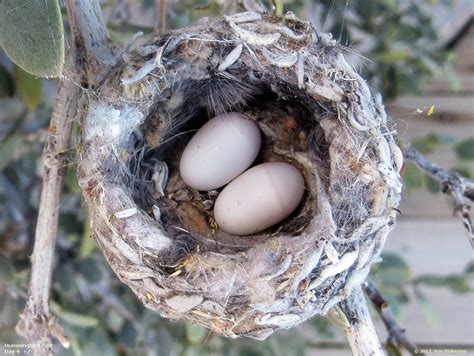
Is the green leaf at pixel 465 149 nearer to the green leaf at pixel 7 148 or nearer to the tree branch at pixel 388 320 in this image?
the tree branch at pixel 388 320

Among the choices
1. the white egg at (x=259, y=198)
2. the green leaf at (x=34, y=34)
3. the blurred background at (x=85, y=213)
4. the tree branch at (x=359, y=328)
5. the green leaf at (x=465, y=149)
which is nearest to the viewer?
the green leaf at (x=34, y=34)

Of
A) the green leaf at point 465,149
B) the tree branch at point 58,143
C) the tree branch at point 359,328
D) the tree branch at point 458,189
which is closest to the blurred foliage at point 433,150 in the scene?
the green leaf at point 465,149

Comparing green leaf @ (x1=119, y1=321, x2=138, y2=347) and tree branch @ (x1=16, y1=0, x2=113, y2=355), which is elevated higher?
tree branch @ (x1=16, y1=0, x2=113, y2=355)

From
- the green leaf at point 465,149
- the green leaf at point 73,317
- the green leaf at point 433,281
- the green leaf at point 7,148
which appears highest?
the green leaf at point 7,148

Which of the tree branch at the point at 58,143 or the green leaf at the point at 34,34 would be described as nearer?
the green leaf at the point at 34,34

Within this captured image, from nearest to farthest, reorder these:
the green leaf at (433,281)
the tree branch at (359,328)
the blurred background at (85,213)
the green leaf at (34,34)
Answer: the green leaf at (34,34) < the tree branch at (359,328) < the blurred background at (85,213) < the green leaf at (433,281)

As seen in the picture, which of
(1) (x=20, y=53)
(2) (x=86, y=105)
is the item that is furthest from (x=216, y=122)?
(1) (x=20, y=53)

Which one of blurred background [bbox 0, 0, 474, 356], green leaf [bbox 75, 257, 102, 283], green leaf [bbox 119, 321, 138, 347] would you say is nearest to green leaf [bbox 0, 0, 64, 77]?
blurred background [bbox 0, 0, 474, 356]

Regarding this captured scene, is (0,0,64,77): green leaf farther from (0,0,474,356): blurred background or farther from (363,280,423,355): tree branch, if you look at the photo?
(363,280,423,355): tree branch
